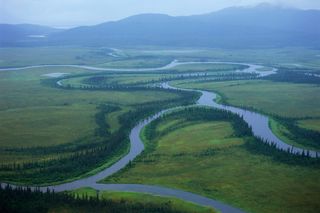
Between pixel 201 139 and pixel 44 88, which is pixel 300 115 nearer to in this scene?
pixel 201 139

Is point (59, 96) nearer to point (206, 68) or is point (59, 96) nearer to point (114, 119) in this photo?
point (114, 119)

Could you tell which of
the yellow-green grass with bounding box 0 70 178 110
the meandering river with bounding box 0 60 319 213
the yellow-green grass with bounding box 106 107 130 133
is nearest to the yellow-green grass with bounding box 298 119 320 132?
the meandering river with bounding box 0 60 319 213

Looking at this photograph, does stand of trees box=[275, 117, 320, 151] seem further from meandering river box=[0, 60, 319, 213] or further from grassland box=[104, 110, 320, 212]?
grassland box=[104, 110, 320, 212]

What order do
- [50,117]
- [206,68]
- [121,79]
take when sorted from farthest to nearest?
[206,68] → [121,79] → [50,117]

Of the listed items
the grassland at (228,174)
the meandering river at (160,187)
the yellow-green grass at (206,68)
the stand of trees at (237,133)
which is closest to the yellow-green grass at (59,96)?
the meandering river at (160,187)

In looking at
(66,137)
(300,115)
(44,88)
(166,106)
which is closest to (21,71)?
(44,88)

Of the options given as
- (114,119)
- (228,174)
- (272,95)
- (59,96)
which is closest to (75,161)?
(228,174)
